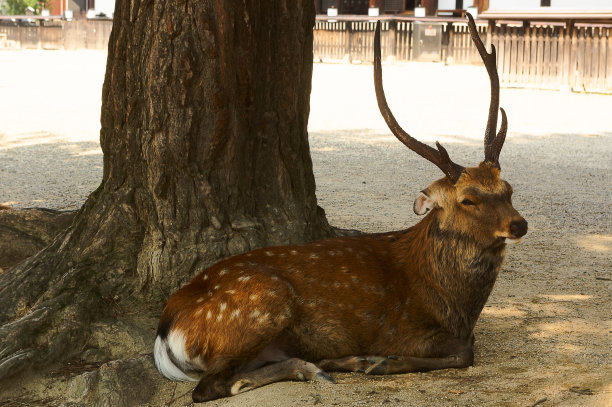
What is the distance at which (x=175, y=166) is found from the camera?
410 cm

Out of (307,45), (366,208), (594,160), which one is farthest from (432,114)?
(307,45)

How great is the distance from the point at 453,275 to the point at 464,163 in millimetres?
5814

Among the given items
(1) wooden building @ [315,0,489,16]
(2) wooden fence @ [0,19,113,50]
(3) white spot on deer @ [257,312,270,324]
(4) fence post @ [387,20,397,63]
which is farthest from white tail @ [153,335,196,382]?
(2) wooden fence @ [0,19,113,50]

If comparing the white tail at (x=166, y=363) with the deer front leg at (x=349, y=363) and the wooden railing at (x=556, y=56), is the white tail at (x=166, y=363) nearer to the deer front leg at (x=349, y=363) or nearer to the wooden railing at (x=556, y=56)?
the deer front leg at (x=349, y=363)

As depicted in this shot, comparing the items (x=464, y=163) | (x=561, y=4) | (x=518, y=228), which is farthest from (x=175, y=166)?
(x=561, y=4)

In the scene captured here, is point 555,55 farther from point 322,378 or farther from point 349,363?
point 322,378

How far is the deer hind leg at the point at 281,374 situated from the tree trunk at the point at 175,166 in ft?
2.83

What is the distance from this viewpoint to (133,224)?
4.25 metres

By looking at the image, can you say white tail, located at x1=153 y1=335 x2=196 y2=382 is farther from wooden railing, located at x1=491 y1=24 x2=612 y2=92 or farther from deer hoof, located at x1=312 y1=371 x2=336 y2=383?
wooden railing, located at x1=491 y1=24 x2=612 y2=92

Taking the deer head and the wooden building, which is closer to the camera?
the deer head

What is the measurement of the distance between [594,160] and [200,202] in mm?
6967

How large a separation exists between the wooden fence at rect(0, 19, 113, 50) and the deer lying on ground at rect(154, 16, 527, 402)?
27625 millimetres

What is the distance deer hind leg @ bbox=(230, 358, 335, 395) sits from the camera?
3.40 meters

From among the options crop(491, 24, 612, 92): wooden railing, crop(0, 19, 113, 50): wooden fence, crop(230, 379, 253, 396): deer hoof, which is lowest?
crop(230, 379, 253, 396): deer hoof
